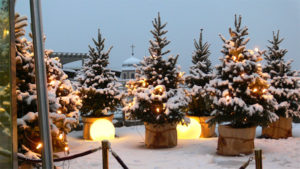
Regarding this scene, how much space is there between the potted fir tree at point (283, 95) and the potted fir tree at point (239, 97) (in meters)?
3.10

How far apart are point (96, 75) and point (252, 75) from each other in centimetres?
653

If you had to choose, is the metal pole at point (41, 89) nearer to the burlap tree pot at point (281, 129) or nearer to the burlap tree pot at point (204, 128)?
the burlap tree pot at point (281, 129)

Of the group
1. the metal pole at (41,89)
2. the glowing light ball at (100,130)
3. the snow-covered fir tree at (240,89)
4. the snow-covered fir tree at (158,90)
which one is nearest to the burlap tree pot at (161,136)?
the snow-covered fir tree at (158,90)

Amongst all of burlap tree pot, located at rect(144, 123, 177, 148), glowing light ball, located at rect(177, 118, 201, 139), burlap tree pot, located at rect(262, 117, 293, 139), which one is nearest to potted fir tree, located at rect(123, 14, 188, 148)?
burlap tree pot, located at rect(144, 123, 177, 148)

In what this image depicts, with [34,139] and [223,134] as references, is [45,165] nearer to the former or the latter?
[34,139]

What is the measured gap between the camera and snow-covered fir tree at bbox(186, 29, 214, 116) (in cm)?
1413

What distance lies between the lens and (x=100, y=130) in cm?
1220

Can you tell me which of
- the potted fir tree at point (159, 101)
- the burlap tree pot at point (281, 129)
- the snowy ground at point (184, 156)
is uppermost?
the potted fir tree at point (159, 101)

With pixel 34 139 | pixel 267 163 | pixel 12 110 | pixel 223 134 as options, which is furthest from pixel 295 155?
pixel 12 110

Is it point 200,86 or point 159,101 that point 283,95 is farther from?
point 159,101

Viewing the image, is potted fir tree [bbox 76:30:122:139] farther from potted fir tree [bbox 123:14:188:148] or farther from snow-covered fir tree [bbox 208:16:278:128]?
snow-covered fir tree [bbox 208:16:278:128]

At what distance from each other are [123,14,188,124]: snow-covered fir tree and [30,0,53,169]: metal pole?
24.7ft

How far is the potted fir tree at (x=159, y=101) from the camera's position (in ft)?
34.7

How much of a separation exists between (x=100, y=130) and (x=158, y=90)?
2866mm
